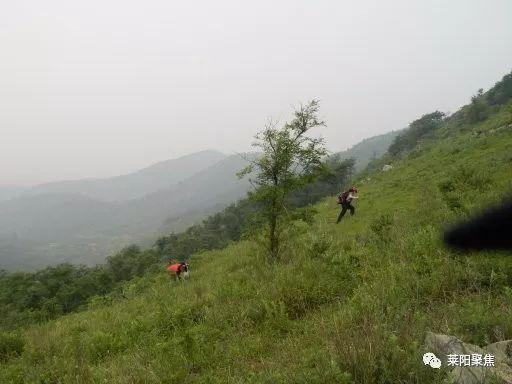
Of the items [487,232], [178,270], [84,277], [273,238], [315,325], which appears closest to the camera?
[487,232]

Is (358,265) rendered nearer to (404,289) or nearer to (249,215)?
(404,289)

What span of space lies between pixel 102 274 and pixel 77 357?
127ft

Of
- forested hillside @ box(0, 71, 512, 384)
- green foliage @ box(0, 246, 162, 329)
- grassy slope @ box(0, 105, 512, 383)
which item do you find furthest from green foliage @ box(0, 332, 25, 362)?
green foliage @ box(0, 246, 162, 329)

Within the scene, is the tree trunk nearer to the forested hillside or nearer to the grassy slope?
the forested hillside

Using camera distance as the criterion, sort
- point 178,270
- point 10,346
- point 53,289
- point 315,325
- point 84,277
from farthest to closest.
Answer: point 84,277 → point 53,289 → point 178,270 → point 10,346 → point 315,325

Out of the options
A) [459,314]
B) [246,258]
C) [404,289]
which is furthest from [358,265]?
[246,258]

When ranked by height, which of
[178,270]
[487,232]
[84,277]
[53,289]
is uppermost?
[487,232]

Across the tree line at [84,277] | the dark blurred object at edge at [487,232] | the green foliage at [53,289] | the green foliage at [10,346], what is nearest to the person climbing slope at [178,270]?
the tree line at [84,277]

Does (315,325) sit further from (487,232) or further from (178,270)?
(178,270)

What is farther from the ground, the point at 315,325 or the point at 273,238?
the point at 273,238

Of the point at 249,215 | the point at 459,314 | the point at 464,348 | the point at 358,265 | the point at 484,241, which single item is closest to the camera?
the point at 484,241

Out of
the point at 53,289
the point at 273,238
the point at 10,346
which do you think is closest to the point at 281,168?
the point at 273,238

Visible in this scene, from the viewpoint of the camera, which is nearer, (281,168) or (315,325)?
(315,325)

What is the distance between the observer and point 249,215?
12.1m
